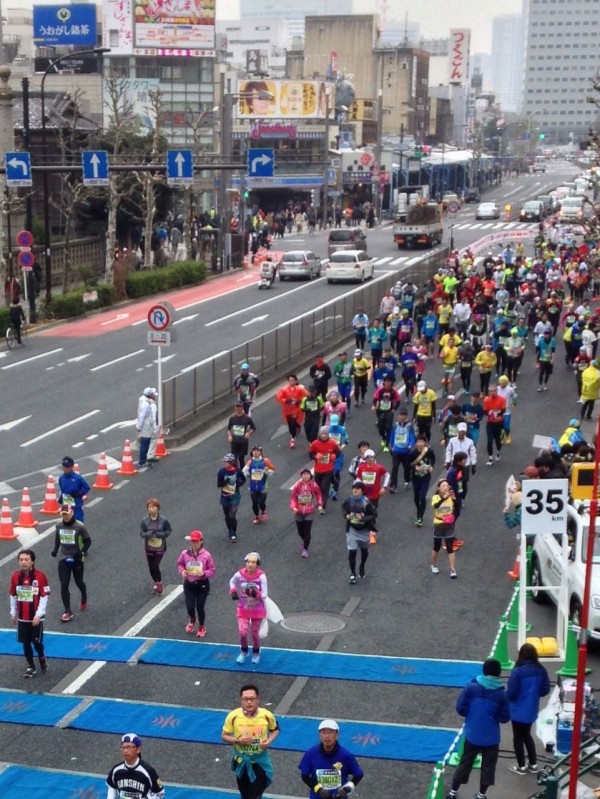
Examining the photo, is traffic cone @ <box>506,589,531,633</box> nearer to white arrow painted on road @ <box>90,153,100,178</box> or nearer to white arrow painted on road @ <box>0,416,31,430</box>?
white arrow painted on road @ <box>0,416,31,430</box>

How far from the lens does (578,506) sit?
1561cm

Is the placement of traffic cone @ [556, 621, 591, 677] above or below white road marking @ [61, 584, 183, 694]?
above

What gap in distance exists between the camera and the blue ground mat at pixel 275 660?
45.8 feet

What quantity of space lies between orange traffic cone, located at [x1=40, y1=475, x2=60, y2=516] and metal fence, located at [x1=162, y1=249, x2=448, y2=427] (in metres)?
5.58

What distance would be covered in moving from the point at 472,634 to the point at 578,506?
83.0 inches

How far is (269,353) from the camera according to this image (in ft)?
105

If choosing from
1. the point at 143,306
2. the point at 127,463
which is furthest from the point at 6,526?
the point at 143,306

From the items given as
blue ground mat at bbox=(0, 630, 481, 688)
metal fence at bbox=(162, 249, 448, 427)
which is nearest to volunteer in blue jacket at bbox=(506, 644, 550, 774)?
blue ground mat at bbox=(0, 630, 481, 688)

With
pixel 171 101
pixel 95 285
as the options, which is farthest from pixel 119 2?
pixel 95 285

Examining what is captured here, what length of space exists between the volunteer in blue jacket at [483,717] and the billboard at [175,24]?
265ft

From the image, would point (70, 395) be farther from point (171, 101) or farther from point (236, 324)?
point (171, 101)

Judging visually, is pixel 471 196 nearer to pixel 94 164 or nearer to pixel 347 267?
pixel 347 267

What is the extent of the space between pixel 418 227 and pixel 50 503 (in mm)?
49129

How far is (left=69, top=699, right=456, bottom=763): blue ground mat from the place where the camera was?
12078 millimetres
